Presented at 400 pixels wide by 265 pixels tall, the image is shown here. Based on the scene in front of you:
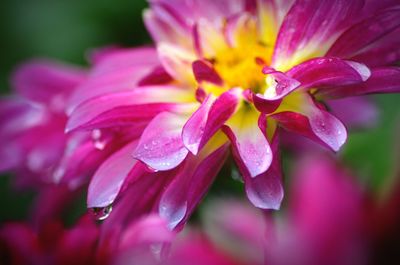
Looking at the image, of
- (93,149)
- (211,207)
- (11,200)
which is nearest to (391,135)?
(211,207)

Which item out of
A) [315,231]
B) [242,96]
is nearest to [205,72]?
[242,96]

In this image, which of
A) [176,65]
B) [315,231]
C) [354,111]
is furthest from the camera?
[354,111]

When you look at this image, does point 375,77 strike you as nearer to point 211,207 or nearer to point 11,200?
point 211,207

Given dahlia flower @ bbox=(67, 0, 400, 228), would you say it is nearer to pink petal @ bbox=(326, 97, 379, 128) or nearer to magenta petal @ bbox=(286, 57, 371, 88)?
magenta petal @ bbox=(286, 57, 371, 88)

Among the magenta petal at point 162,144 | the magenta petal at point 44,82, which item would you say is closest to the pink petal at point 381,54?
the magenta petal at point 162,144

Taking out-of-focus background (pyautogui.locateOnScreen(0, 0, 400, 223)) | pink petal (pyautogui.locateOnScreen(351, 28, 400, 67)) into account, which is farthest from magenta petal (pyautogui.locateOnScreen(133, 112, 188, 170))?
out-of-focus background (pyautogui.locateOnScreen(0, 0, 400, 223))

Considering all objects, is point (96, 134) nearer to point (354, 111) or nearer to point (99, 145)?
point (99, 145)
